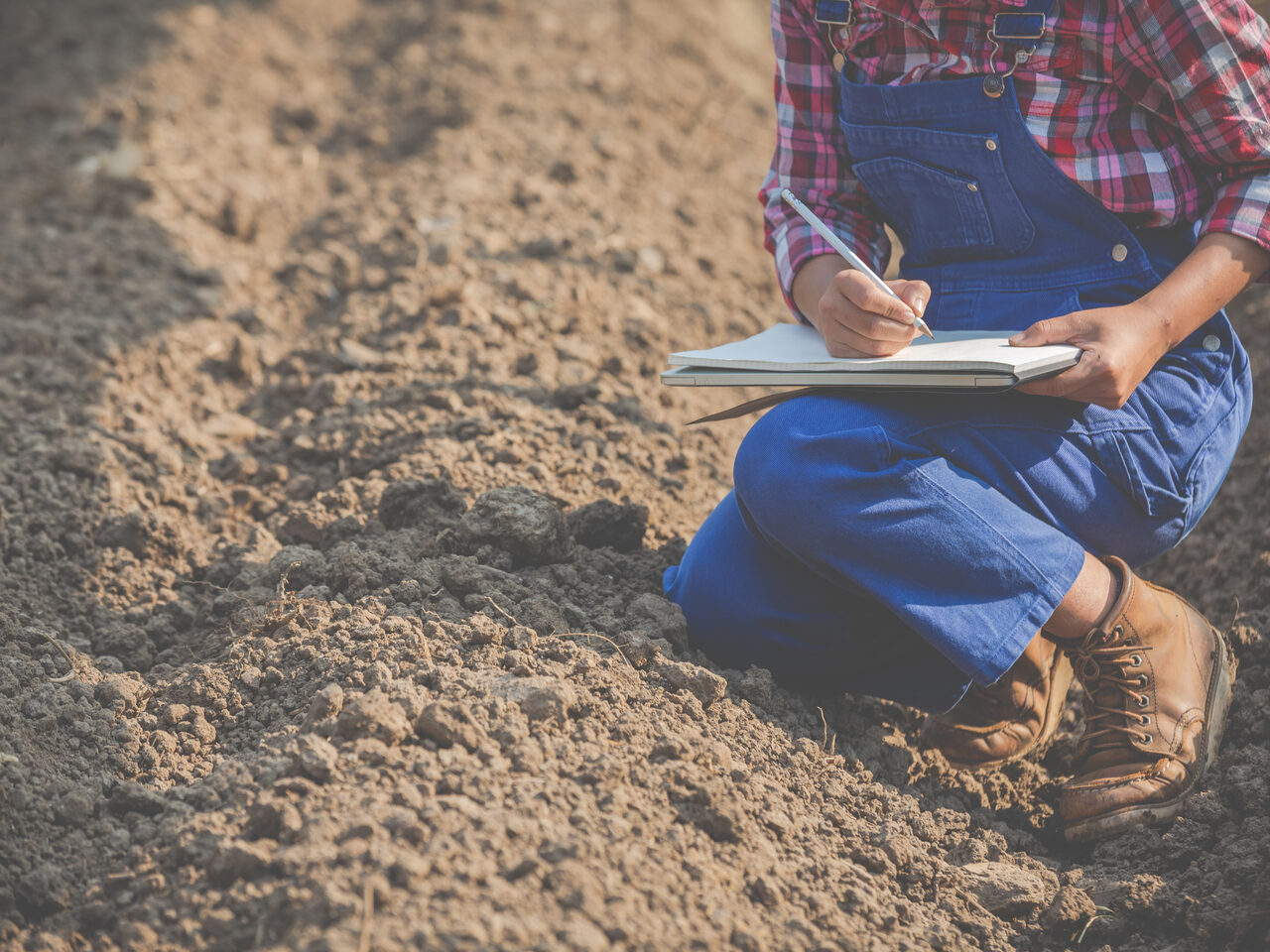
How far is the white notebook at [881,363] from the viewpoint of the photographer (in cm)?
157

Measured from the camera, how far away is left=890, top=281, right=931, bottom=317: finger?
1714 millimetres

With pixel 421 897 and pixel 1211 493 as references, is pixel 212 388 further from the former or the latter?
pixel 1211 493

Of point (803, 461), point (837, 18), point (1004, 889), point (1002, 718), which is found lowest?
point (1004, 889)

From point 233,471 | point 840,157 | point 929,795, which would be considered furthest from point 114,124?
point 929,795

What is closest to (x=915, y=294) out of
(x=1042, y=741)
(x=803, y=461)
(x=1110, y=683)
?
(x=803, y=461)

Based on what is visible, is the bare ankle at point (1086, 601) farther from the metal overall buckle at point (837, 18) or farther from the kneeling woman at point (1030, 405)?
the metal overall buckle at point (837, 18)

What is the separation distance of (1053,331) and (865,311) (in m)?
0.27

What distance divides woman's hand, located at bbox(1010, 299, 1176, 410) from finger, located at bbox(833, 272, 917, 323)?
0.55 feet

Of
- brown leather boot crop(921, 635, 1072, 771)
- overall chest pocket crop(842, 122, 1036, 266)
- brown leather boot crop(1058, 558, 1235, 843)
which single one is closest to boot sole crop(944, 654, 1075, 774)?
brown leather boot crop(921, 635, 1072, 771)

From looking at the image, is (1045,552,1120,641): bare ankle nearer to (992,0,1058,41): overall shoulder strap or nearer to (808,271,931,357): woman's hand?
(808,271,931,357): woman's hand

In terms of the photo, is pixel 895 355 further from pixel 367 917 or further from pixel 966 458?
pixel 367 917

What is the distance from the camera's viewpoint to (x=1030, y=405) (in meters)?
1.74

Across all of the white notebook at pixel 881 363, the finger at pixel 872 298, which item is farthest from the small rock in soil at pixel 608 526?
the finger at pixel 872 298

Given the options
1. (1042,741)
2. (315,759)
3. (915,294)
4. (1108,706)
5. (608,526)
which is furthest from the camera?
(608,526)
